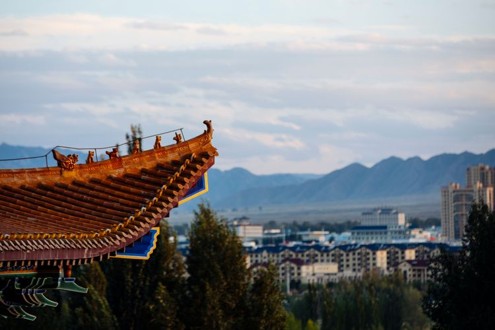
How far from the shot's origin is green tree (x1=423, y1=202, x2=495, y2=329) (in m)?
39.2

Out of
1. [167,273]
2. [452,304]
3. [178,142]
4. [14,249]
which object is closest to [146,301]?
[167,273]

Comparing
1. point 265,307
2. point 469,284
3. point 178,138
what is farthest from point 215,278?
point 178,138

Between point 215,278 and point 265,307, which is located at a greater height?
point 215,278

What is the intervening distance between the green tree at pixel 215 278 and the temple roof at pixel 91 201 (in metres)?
19.9

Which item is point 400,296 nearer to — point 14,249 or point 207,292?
point 207,292

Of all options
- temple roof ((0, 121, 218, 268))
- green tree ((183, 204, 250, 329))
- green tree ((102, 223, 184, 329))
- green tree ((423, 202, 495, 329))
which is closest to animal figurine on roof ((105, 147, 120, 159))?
temple roof ((0, 121, 218, 268))

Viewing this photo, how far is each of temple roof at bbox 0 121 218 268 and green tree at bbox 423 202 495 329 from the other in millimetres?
22807

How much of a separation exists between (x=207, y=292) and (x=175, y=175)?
20339 millimetres

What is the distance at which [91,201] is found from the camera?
16.5 m

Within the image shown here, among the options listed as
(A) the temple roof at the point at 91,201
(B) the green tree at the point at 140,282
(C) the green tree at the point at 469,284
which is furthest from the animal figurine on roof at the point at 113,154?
(C) the green tree at the point at 469,284

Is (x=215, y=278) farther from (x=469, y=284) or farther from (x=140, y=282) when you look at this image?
(x=469, y=284)

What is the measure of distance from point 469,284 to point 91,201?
24.7m

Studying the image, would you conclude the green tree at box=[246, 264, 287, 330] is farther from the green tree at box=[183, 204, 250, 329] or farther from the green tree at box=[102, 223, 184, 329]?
the green tree at box=[102, 223, 184, 329]

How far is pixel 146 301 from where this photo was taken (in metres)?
38.7
